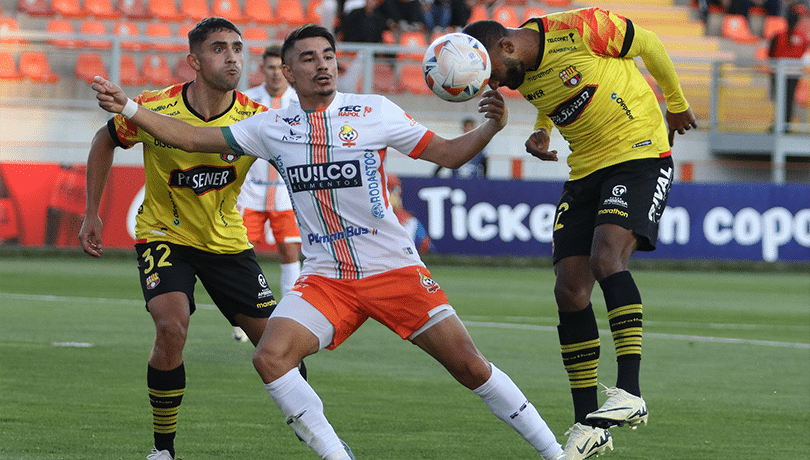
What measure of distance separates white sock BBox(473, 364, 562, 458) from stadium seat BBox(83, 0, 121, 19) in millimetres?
19209

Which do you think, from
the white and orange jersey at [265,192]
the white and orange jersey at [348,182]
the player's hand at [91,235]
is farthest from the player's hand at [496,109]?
the white and orange jersey at [265,192]

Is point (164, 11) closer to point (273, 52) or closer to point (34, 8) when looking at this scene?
point (34, 8)

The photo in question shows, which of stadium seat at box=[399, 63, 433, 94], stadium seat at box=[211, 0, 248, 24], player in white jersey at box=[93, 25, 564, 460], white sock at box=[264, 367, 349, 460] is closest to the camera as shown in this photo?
white sock at box=[264, 367, 349, 460]

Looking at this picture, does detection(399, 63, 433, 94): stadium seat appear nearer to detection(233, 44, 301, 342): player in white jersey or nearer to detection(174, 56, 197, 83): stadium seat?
detection(174, 56, 197, 83): stadium seat

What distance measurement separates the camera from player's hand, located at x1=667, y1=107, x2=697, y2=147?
6.58 metres

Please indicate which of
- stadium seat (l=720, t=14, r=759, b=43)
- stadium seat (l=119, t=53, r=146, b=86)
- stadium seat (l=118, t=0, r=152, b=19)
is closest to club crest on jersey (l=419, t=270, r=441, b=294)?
stadium seat (l=119, t=53, r=146, b=86)

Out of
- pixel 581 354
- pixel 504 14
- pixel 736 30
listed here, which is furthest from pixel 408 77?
pixel 581 354

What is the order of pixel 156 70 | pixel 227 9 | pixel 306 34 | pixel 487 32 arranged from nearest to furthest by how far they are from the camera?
pixel 306 34, pixel 487 32, pixel 156 70, pixel 227 9

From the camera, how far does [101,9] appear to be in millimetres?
22984

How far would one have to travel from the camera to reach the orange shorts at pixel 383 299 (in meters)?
5.33

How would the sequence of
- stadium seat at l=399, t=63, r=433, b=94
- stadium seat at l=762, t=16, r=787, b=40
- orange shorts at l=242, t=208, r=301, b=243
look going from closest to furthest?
orange shorts at l=242, t=208, r=301, b=243 → stadium seat at l=399, t=63, r=433, b=94 → stadium seat at l=762, t=16, r=787, b=40

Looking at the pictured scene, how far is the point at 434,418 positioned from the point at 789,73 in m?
16.3

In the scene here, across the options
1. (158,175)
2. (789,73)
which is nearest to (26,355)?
(158,175)

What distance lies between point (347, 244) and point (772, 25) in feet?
75.7
